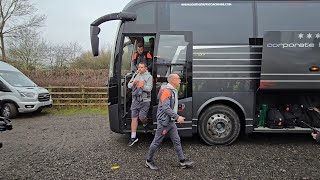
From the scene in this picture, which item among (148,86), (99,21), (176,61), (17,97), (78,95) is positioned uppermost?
(99,21)

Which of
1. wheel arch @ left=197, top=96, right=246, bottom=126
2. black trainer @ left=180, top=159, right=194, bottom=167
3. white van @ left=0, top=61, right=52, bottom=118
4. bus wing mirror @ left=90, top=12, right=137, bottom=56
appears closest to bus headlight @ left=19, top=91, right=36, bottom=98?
white van @ left=0, top=61, right=52, bottom=118

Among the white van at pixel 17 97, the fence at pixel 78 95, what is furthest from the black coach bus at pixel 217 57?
the fence at pixel 78 95

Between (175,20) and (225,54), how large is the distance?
132 centimetres

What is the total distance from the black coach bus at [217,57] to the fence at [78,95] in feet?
24.9

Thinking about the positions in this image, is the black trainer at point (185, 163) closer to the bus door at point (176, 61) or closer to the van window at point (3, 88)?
the bus door at point (176, 61)

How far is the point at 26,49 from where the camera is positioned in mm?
22078

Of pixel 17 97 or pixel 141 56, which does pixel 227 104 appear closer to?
pixel 141 56

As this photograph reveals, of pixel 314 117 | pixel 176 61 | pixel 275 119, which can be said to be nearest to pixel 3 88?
pixel 176 61

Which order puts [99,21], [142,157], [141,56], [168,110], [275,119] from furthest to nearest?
[141,56]
[275,119]
[99,21]
[142,157]
[168,110]

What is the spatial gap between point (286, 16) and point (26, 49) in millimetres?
21722

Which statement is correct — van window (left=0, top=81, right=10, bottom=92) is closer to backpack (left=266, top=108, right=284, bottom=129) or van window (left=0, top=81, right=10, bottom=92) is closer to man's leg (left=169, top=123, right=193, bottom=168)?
man's leg (left=169, top=123, right=193, bottom=168)

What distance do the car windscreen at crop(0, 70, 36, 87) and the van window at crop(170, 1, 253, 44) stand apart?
853 centimetres

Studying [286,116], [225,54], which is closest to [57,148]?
[225,54]

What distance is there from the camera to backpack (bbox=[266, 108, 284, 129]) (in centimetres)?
580
